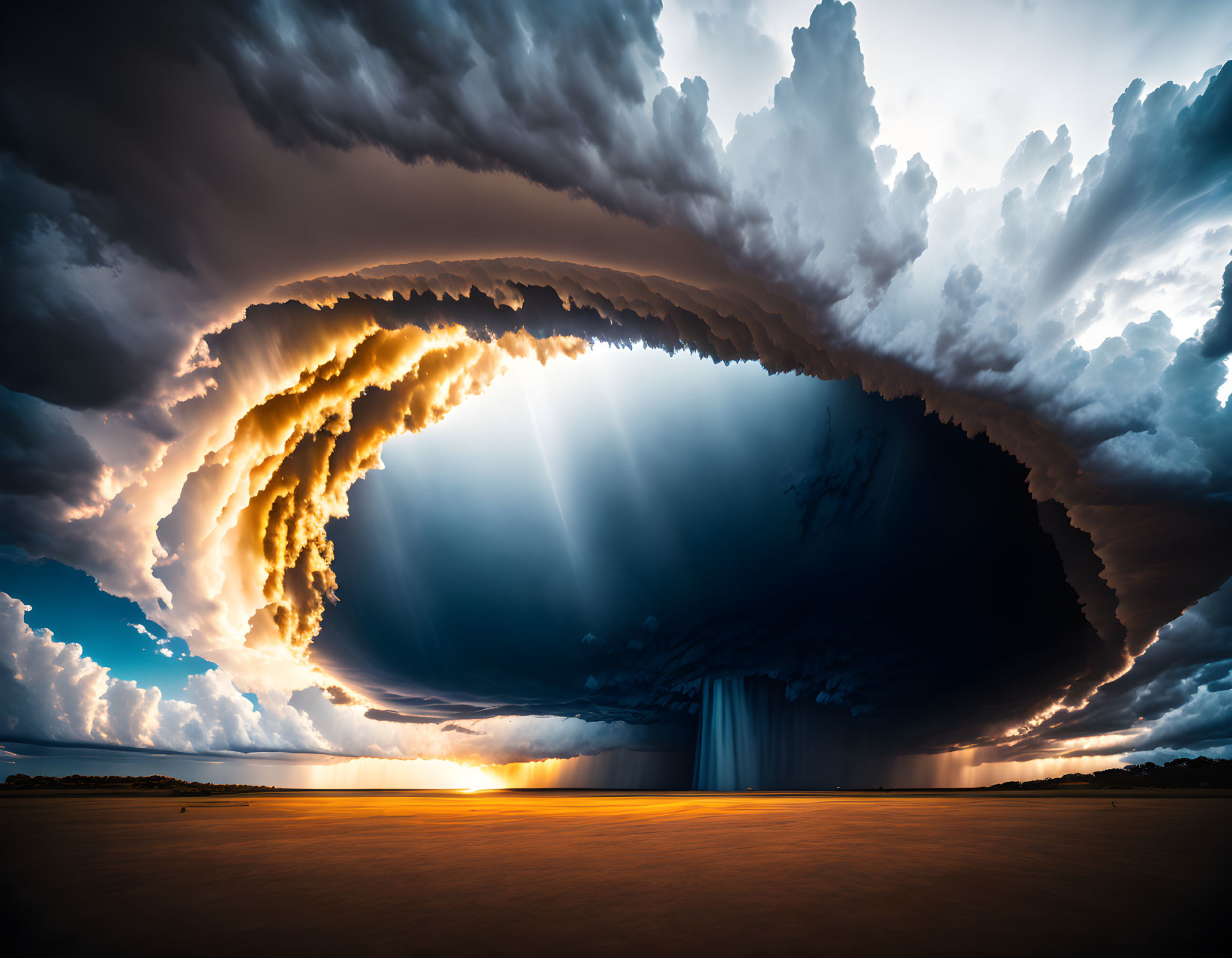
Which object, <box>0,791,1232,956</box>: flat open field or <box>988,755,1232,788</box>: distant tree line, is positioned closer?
<box>0,791,1232,956</box>: flat open field

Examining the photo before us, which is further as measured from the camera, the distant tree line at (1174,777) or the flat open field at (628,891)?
the distant tree line at (1174,777)

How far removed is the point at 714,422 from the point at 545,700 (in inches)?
1033

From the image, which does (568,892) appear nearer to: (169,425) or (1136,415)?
(169,425)

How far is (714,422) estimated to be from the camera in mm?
29109

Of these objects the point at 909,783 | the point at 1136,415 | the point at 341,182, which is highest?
the point at 341,182

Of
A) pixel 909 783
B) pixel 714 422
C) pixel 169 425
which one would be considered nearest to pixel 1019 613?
pixel 714 422

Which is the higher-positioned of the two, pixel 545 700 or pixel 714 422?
pixel 714 422

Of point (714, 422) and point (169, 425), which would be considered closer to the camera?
point (169, 425)

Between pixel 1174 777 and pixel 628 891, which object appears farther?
pixel 1174 777

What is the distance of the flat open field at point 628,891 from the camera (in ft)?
8.46

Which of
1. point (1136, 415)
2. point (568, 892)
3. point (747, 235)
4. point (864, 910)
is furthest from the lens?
point (1136, 415)

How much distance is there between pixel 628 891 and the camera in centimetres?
360

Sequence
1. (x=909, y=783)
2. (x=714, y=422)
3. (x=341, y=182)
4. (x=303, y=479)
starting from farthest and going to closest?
(x=909, y=783)
(x=714, y=422)
(x=303, y=479)
(x=341, y=182)

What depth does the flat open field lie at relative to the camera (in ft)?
8.46
